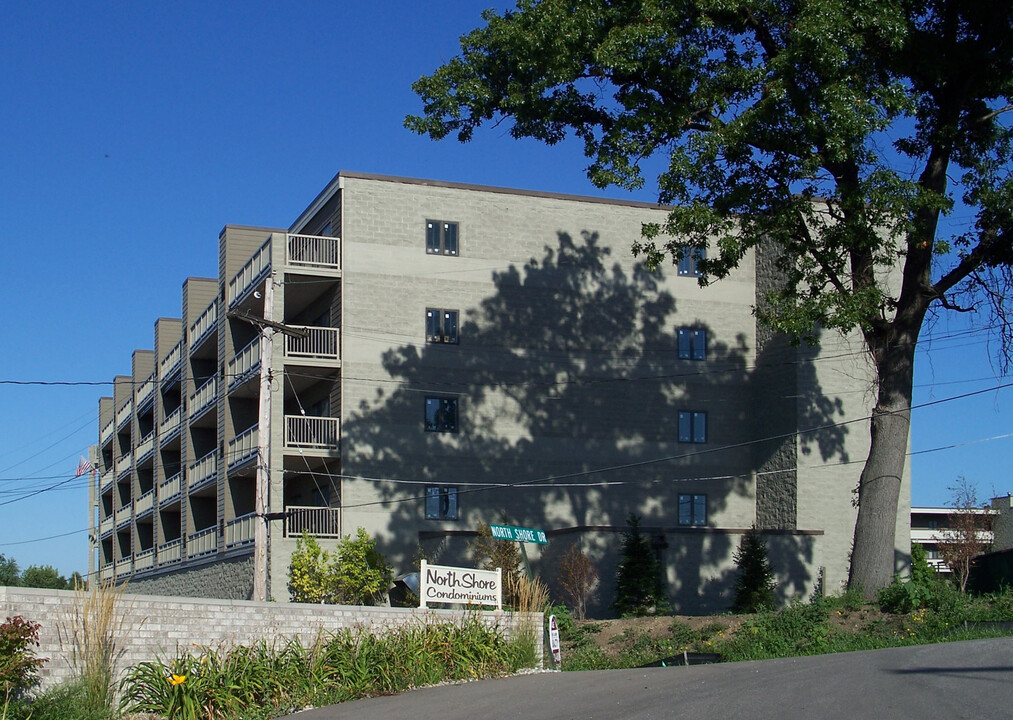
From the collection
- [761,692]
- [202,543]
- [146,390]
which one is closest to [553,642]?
[761,692]

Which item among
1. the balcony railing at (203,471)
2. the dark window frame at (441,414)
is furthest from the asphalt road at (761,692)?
the balcony railing at (203,471)

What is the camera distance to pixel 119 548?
63.3m

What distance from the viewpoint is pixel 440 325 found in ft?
125

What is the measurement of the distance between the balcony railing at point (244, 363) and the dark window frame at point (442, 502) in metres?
6.75

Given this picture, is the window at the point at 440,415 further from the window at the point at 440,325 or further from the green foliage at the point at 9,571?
the green foliage at the point at 9,571

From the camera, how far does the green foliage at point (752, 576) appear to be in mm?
35188

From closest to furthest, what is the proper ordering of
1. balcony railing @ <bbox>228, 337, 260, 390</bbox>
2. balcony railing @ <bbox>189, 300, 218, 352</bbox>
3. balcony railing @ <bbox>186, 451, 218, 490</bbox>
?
balcony railing @ <bbox>228, 337, 260, 390</bbox> → balcony railing @ <bbox>186, 451, 218, 490</bbox> → balcony railing @ <bbox>189, 300, 218, 352</bbox>

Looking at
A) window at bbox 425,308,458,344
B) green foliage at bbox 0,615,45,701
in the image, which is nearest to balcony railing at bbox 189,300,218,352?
window at bbox 425,308,458,344

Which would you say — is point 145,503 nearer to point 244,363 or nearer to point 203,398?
point 203,398

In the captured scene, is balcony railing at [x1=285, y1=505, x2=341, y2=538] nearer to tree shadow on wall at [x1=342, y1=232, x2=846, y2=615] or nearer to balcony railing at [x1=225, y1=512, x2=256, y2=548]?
tree shadow on wall at [x1=342, y1=232, x2=846, y2=615]

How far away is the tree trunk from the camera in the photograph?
84.7ft

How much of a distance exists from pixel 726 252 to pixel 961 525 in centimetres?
3646

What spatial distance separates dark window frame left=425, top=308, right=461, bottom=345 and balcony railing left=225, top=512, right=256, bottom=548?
26.1 ft

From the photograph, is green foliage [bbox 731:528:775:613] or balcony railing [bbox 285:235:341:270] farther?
balcony railing [bbox 285:235:341:270]
